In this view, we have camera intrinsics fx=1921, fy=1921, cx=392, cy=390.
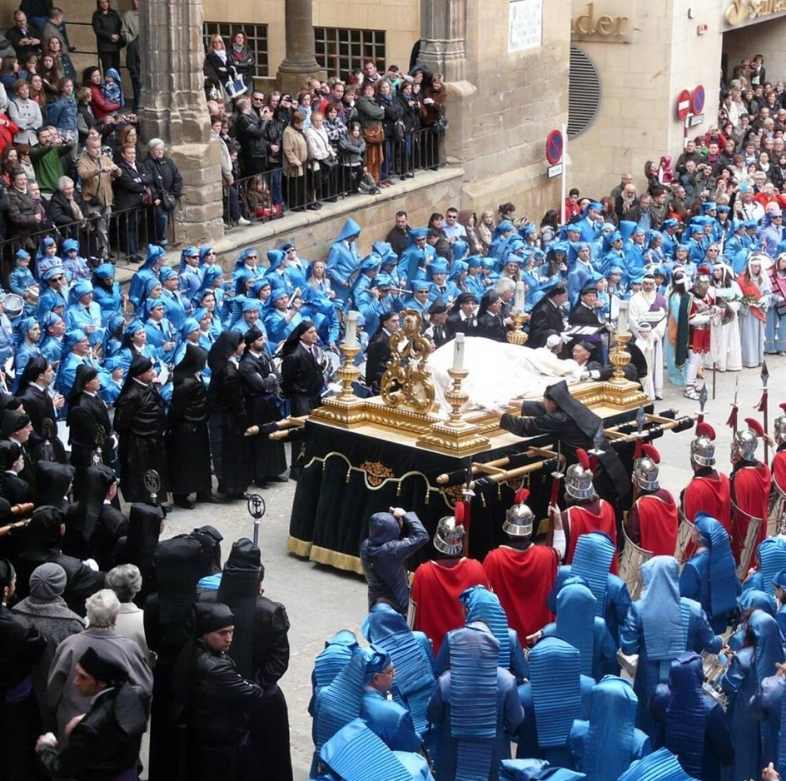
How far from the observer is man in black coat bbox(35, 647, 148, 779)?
9430mm

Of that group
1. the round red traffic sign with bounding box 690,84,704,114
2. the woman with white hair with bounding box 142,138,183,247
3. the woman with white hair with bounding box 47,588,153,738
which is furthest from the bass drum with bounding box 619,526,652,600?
the round red traffic sign with bounding box 690,84,704,114

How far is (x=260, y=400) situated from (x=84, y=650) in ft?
22.2

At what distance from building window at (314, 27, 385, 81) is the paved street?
13702mm

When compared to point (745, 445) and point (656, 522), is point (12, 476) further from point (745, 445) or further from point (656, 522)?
point (745, 445)

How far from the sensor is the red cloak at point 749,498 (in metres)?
14.0

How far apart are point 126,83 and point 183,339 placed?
10.3m

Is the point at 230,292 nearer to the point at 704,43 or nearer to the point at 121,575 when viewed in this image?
the point at 121,575

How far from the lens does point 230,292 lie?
62.5ft

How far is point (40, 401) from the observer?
15047mm

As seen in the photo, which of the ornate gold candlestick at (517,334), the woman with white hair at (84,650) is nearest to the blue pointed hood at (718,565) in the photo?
the woman with white hair at (84,650)

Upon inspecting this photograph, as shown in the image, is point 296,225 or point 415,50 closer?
point 296,225

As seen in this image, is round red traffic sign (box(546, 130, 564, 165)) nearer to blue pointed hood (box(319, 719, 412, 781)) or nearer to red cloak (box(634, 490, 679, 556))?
red cloak (box(634, 490, 679, 556))

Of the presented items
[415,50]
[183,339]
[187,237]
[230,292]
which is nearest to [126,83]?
[415,50]

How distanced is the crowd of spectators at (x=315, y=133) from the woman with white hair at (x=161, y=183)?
0.99 m
